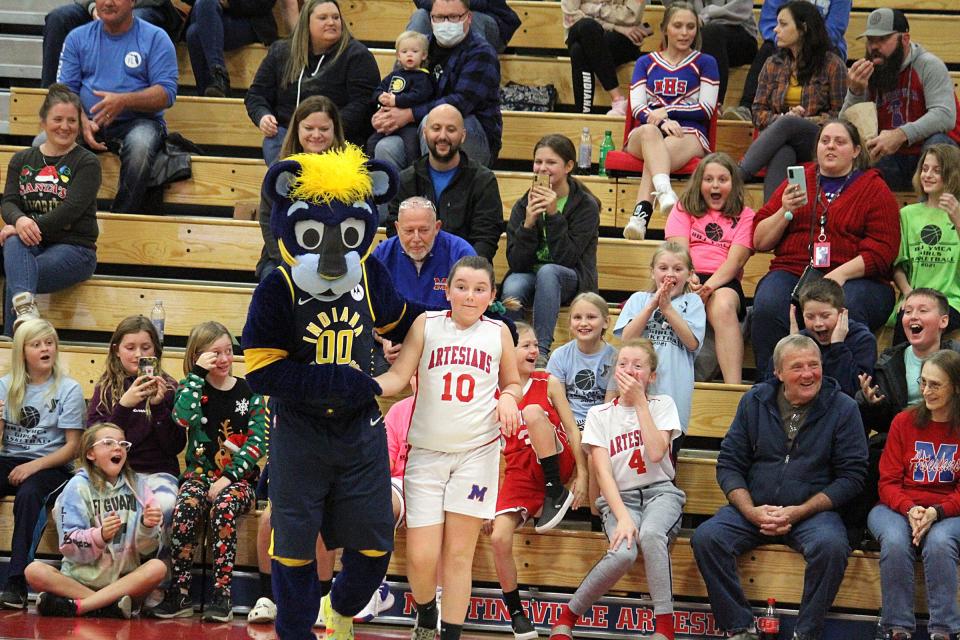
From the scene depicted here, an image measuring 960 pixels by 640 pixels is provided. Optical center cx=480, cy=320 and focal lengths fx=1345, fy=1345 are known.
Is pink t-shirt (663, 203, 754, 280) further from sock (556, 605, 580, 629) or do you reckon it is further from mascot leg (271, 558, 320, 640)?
mascot leg (271, 558, 320, 640)

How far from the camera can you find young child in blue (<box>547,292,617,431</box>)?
16.6 ft

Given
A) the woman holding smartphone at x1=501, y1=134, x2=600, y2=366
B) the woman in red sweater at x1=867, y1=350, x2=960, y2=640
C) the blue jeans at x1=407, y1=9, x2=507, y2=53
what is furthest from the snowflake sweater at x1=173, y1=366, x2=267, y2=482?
the blue jeans at x1=407, y1=9, x2=507, y2=53

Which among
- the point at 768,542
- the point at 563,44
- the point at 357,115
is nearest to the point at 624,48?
the point at 563,44

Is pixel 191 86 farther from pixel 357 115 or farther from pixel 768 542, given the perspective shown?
pixel 768 542

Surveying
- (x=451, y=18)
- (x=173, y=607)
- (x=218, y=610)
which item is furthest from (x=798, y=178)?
(x=173, y=607)

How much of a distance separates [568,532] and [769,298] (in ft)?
4.28

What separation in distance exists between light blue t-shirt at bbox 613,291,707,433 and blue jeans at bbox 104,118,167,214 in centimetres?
256

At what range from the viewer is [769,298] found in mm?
5371

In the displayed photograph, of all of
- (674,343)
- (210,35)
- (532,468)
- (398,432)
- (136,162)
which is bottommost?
(532,468)

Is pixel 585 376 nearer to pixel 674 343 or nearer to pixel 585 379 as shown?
pixel 585 379

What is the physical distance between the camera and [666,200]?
601 centimetres

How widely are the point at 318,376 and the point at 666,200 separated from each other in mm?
2801

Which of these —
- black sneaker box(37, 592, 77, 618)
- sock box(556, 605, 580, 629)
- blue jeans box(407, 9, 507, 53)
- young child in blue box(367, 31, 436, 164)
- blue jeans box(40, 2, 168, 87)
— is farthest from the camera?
blue jeans box(40, 2, 168, 87)

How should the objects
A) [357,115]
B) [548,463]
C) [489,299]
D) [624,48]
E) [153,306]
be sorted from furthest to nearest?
[624,48] < [357,115] < [153,306] < [548,463] < [489,299]
